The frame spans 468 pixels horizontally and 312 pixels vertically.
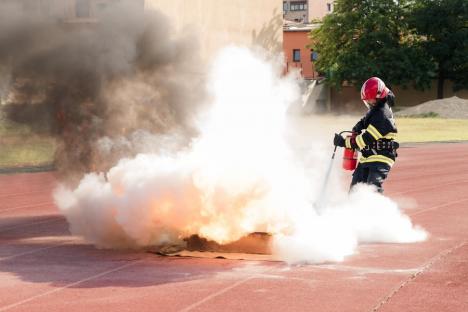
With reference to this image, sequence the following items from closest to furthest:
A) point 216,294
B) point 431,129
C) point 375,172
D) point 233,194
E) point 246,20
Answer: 1. point 216,294
2. point 233,194
3. point 375,172
4. point 246,20
5. point 431,129

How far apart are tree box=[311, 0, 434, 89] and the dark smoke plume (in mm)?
44473

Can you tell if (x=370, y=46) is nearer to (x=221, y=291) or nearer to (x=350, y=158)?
(x=350, y=158)

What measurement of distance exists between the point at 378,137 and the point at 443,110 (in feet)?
128

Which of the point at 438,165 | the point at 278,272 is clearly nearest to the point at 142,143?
the point at 278,272

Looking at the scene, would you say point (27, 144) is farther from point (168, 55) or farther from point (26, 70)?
point (168, 55)

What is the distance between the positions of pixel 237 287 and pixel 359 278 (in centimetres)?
114

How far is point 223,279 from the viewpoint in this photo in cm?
658

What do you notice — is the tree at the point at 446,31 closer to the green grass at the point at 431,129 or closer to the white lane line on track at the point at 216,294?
the green grass at the point at 431,129

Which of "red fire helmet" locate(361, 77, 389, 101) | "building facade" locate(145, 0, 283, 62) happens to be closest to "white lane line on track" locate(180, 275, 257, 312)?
"red fire helmet" locate(361, 77, 389, 101)

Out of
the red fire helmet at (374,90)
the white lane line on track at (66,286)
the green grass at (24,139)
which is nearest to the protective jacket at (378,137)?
the red fire helmet at (374,90)

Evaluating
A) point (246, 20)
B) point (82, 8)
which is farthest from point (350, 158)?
point (246, 20)

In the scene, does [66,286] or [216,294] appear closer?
[216,294]

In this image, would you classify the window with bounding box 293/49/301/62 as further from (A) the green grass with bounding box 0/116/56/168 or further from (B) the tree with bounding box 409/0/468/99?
(A) the green grass with bounding box 0/116/56/168

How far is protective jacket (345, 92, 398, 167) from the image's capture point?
834 cm
